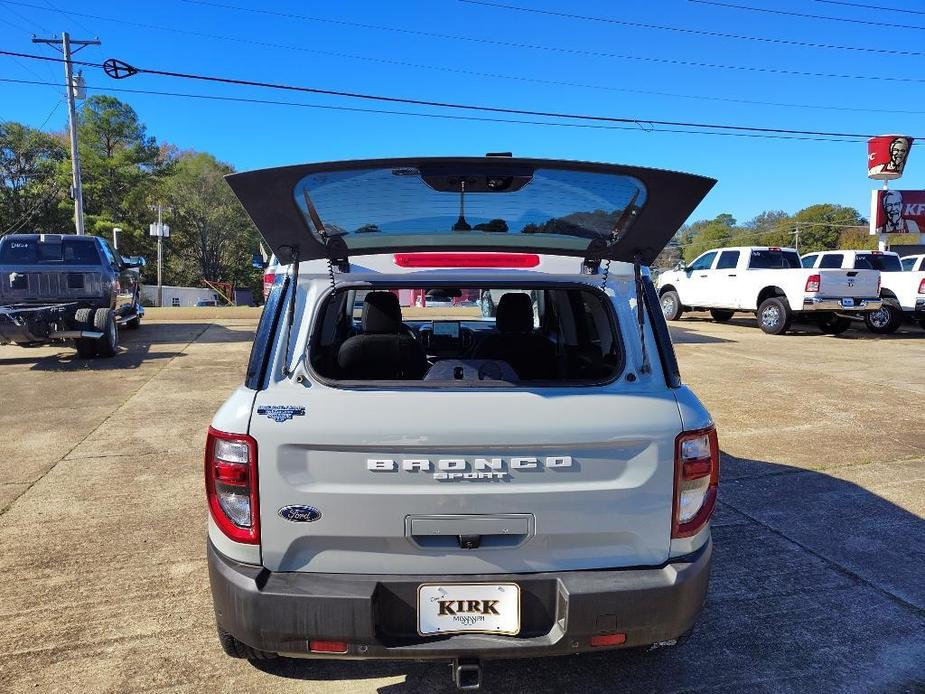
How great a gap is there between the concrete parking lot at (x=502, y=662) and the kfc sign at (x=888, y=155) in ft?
54.9

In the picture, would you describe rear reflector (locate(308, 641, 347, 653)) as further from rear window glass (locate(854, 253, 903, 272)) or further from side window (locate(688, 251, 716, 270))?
rear window glass (locate(854, 253, 903, 272))

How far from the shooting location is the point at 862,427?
6336 mm

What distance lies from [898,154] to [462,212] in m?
23.7

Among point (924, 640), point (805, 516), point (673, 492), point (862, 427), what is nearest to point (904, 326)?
point (862, 427)

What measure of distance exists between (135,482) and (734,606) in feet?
13.2

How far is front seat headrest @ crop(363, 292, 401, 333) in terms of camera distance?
2980mm

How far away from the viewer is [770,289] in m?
14.8

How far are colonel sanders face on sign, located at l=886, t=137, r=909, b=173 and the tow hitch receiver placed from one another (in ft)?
79.3

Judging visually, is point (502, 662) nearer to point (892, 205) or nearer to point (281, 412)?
point (281, 412)

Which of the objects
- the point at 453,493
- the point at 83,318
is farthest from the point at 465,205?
the point at 83,318

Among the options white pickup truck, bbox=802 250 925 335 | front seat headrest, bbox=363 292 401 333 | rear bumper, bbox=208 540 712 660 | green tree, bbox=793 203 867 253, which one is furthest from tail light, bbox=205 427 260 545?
green tree, bbox=793 203 867 253

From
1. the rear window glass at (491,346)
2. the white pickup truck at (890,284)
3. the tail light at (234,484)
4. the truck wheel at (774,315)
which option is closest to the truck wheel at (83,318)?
the rear window glass at (491,346)

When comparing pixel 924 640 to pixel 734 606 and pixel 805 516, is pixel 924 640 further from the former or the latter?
pixel 805 516

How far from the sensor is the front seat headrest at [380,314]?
9.78ft
